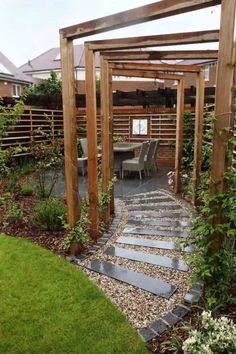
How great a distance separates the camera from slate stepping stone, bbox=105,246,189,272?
138 inches

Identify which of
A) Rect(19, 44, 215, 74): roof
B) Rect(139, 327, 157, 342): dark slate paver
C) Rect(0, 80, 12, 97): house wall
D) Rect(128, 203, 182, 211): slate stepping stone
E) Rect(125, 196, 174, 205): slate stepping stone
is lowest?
Rect(139, 327, 157, 342): dark slate paver

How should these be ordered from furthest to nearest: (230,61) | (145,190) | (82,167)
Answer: (82,167) → (145,190) → (230,61)

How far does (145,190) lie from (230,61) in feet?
16.2

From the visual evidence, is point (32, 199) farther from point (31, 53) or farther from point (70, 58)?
point (31, 53)

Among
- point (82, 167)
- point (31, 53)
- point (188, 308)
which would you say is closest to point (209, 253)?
point (188, 308)

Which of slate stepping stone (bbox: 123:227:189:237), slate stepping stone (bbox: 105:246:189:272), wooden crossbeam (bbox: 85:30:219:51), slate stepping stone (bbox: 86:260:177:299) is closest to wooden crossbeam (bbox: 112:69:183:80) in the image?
wooden crossbeam (bbox: 85:30:219:51)

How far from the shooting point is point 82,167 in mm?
8977

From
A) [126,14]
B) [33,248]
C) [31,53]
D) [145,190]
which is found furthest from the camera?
[31,53]

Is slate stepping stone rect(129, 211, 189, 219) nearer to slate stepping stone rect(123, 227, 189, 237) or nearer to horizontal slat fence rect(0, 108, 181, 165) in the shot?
slate stepping stone rect(123, 227, 189, 237)

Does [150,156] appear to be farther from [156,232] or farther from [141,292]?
[141,292]

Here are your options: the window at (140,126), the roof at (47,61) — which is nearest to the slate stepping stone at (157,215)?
the window at (140,126)

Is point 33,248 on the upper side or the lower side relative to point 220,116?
lower

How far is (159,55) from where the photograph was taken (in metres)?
4.54

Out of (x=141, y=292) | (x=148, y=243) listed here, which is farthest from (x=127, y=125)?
(x=141, y=292)
